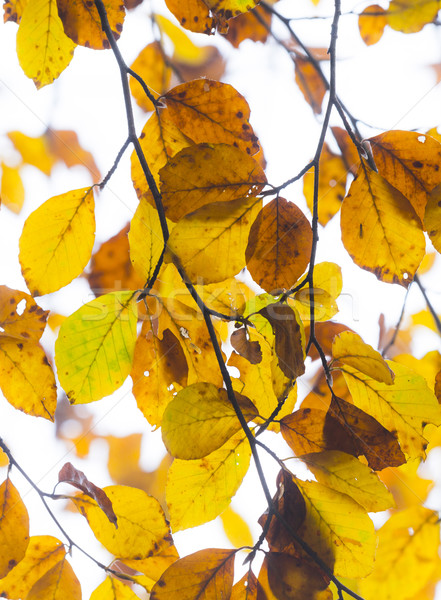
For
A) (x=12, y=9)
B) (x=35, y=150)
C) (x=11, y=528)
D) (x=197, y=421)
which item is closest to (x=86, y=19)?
→ (x=12, y=9)

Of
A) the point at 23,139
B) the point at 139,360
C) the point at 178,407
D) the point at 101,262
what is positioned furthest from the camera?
the point at 23,139

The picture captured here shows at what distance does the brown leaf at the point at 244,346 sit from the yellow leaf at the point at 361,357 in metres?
0.07

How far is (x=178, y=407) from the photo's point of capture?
376mm

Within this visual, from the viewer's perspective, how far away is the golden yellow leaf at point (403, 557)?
0.73 metres

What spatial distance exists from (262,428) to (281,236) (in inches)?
6.3

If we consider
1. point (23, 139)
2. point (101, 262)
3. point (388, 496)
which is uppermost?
point (23, 139)

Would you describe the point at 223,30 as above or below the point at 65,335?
above

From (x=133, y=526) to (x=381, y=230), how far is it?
14.0 inches

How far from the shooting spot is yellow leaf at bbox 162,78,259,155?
0.45m

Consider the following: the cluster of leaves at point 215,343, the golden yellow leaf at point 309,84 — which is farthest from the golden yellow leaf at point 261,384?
the golden yellow leaf at point 309,84

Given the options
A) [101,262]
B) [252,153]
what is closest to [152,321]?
[252,153]

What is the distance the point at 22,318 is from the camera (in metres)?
0.50

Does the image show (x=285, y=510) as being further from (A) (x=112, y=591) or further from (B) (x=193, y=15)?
(B) (x=193, y=15)

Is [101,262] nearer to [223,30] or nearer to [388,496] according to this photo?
[223,30]
